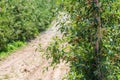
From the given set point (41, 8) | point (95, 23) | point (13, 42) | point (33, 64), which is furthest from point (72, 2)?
point (41, 8)

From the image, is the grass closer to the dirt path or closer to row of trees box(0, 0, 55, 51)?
row of trees box(0, 0, 55, 51)

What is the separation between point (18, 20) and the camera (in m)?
25.9

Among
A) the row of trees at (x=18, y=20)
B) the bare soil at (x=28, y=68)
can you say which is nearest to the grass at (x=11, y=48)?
the row of trees at (x=18, y=20)

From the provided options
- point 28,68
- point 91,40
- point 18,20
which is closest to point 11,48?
point 18,20

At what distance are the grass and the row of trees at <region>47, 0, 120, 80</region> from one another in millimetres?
13878

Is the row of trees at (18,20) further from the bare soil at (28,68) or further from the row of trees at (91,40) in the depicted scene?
the row of trees at (91,40)

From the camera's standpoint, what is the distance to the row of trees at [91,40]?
6738 millimetres

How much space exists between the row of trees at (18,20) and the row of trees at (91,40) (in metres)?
14.5

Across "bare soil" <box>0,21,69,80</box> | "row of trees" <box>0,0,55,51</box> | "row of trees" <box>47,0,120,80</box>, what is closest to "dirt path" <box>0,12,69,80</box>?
"bare soil" <box>0,21,69,80</box>

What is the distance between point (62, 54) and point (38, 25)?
24.3m

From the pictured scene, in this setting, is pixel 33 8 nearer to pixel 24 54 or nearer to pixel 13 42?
pixel 13 42

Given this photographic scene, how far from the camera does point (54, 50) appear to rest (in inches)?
281

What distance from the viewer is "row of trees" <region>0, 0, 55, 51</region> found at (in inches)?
875

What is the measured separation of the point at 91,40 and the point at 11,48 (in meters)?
16.8
